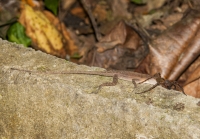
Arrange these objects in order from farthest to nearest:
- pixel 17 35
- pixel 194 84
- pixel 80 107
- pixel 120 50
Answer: pixel 120 50
pixel 17 35
pixel 194 84
pixel 80 107

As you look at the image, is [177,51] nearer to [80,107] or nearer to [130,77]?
[130,77]

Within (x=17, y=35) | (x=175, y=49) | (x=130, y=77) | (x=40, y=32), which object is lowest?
(x=40, y=32)

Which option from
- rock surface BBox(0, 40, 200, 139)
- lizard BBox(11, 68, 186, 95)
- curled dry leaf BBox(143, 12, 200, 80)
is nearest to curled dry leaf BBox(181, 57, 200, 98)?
curled dry leaf BBox(143, 12, 200, 80)

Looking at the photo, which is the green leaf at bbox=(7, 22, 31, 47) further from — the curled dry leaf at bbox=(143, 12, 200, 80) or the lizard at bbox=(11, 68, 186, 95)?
the lizard at bbox=(11, 68, 186, 95)

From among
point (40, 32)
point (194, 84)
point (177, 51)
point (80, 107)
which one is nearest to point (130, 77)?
point (80, 107)

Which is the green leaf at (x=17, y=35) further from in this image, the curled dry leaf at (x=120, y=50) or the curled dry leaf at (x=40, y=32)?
the curled dry leaf at (x=120, y=50)

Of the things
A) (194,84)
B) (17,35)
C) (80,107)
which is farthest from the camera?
(17,35)

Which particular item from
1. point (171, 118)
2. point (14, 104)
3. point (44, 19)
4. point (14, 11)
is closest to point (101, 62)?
point (44, 19)
